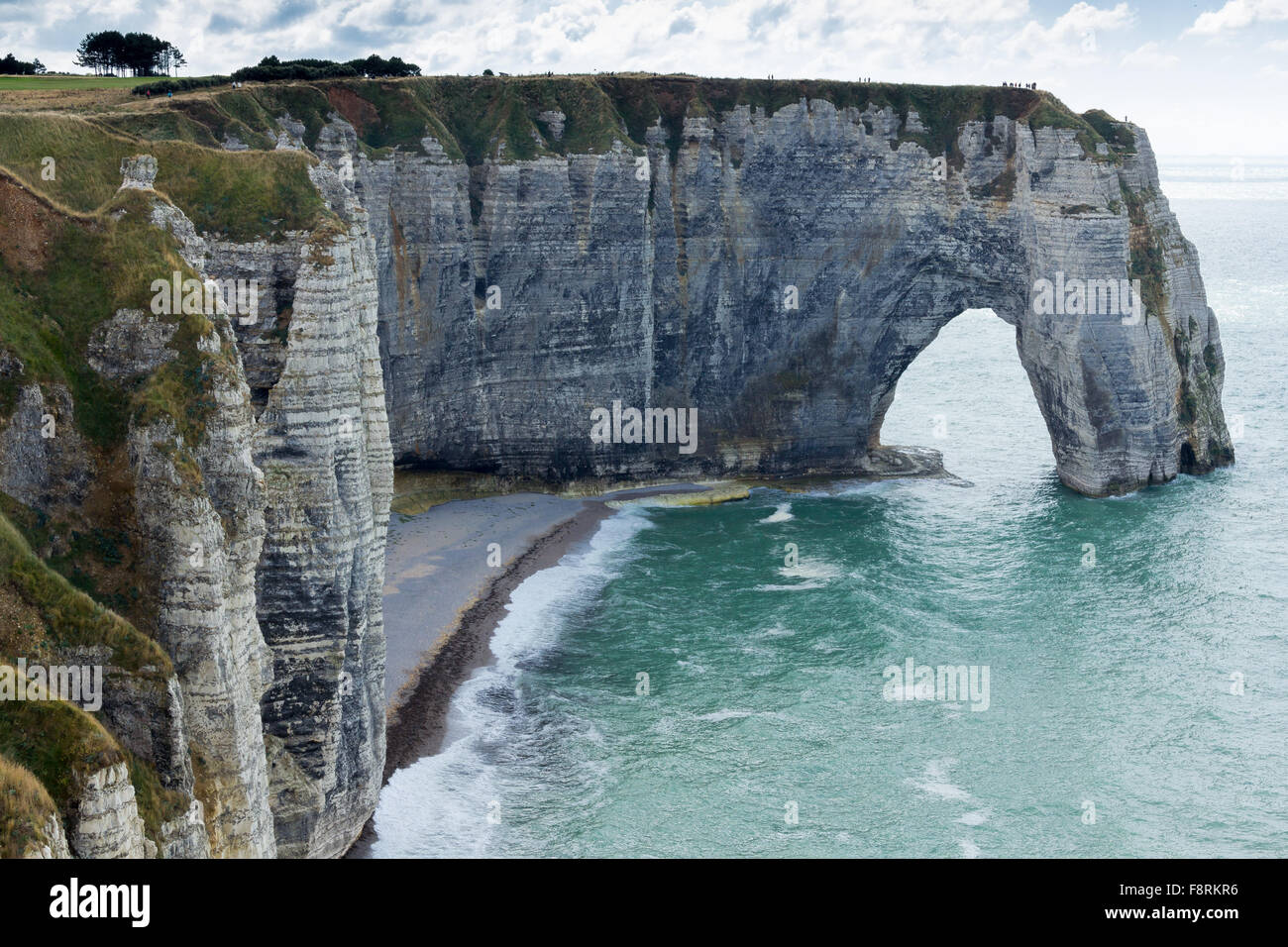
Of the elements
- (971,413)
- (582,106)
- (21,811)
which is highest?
(582,106)

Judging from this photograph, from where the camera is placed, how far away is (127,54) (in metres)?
79.1

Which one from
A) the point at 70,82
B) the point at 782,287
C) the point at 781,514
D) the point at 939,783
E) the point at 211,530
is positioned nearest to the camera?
the point at 211,530

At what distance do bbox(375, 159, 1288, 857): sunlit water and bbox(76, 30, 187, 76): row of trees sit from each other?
135 ft

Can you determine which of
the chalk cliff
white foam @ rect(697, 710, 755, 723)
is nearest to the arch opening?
the chalk cliff

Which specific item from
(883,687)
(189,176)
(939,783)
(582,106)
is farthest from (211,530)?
(582,106)

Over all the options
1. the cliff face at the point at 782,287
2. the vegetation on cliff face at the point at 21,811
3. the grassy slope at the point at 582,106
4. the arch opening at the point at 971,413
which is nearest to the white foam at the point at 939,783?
the vegetation on cliff face at the point at 21,811

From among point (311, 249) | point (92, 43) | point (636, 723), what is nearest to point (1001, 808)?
point (636, 723)

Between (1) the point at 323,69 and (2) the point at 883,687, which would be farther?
(1) the point at 323,69

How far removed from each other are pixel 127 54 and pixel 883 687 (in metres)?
61.2

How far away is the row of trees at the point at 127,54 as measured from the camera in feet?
256

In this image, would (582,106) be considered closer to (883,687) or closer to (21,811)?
(883,687)

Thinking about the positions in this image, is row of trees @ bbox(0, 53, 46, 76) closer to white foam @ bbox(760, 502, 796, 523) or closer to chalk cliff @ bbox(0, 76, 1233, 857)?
chalk cliff @ bbox(0, 76, 1233, 857)

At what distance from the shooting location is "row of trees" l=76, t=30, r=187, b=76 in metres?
78.1

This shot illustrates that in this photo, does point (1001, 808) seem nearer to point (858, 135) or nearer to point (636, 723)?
point (636, 723)
